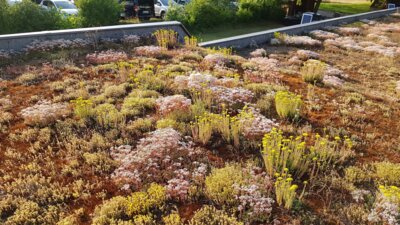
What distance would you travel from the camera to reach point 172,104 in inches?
337

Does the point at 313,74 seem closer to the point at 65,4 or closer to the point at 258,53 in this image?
the point at 258,53

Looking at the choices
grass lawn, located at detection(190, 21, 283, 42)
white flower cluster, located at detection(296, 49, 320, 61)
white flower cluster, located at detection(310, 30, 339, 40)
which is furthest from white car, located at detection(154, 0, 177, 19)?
white flower cluster, located at detection(296, 49, 320, 61)

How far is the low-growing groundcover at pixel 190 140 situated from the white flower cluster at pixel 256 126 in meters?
0.04

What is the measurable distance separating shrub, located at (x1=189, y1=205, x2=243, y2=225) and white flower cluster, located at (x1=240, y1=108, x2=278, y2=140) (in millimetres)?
2485

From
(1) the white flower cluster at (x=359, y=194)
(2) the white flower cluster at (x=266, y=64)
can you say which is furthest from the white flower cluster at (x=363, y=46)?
(1) the white flower cluster at (x=359, y=194)

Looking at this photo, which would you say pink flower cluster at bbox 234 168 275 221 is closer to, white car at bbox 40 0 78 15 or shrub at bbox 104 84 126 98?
shrub at bbox 104 84 126 98

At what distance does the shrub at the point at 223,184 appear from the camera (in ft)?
18.3

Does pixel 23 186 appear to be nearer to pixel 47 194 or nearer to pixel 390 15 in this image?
pixel 47 194

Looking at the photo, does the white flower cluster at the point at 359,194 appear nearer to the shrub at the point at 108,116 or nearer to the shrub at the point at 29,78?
the shrub at the point at 108,116

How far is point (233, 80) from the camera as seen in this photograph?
34.1 feet

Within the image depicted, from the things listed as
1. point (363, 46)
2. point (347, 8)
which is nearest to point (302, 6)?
point (347, 8)

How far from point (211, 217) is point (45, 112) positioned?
4.94m

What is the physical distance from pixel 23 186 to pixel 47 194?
51 cm

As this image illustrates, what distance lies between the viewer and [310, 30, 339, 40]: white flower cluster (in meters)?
18.3
